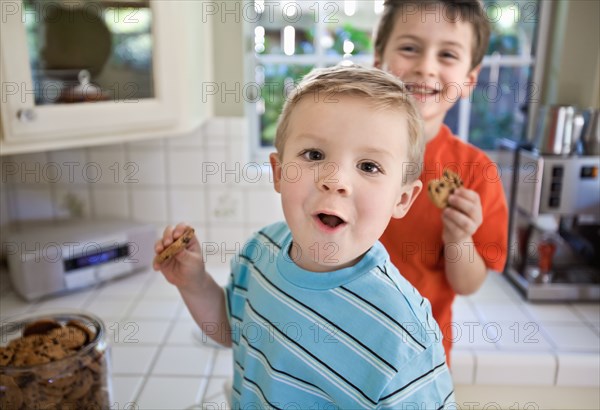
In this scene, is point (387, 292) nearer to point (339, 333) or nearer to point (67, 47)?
point (339, 333)

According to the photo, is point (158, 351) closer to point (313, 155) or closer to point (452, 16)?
point (313, 155)

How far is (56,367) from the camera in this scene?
27.0 inches

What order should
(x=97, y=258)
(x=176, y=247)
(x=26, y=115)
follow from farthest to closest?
1. (x=97, y=258)
2. (x=26, y=115)
3. (x=176, y=247)

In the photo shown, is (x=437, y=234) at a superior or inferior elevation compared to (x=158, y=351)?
superior

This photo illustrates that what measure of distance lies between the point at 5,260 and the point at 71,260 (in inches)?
11.1

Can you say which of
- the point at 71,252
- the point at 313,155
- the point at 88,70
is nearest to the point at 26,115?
the point at 88,70

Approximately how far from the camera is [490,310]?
1.20 meters

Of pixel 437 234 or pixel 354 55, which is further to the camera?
pixel 354 55

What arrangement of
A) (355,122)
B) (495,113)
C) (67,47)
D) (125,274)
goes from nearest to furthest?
(355,122)
(67,47)
(125,274)
(495,113)

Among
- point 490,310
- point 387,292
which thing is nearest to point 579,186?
point 490,310

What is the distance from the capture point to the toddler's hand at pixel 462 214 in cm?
71

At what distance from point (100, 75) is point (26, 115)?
0.91 feet

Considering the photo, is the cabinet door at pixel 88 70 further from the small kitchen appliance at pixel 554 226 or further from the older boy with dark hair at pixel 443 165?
the small kitchen appliance at pixel 554 226

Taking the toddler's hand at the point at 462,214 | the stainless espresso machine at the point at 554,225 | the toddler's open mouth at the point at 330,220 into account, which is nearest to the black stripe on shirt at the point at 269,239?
the toddler's open mouth at the point at 330,220
